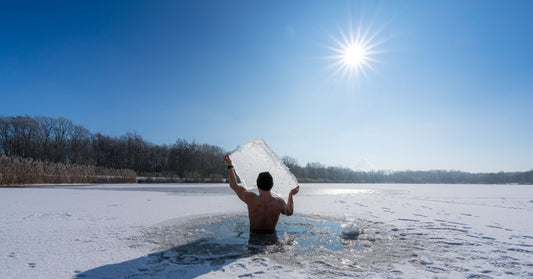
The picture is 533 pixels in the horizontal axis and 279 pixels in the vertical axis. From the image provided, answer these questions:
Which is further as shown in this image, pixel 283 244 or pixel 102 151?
pixel 102 151

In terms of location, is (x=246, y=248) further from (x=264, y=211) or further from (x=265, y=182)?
(x=265, y=182)

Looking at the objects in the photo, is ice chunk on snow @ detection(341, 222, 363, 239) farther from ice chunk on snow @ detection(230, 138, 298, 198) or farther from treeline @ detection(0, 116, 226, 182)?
treeline @ detection(0, 116, 226, 182)

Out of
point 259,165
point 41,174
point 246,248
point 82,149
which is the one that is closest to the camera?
point 246,248

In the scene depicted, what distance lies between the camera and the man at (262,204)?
13.3ft

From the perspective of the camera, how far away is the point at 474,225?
4.93 m

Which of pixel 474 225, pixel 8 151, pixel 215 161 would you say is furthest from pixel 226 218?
pixel 8 151

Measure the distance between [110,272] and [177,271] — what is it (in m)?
0.57

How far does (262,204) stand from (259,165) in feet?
3.83

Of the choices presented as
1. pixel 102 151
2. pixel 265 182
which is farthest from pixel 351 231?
pixel 102 151

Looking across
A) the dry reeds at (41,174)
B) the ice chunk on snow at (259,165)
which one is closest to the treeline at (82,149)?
the dry reeds at (41,174)

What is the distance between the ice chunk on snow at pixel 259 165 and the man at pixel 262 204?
65 cm

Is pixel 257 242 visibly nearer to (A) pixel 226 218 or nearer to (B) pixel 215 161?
(A) pixel 226 218

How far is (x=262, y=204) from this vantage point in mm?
4078

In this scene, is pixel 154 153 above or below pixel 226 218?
above
